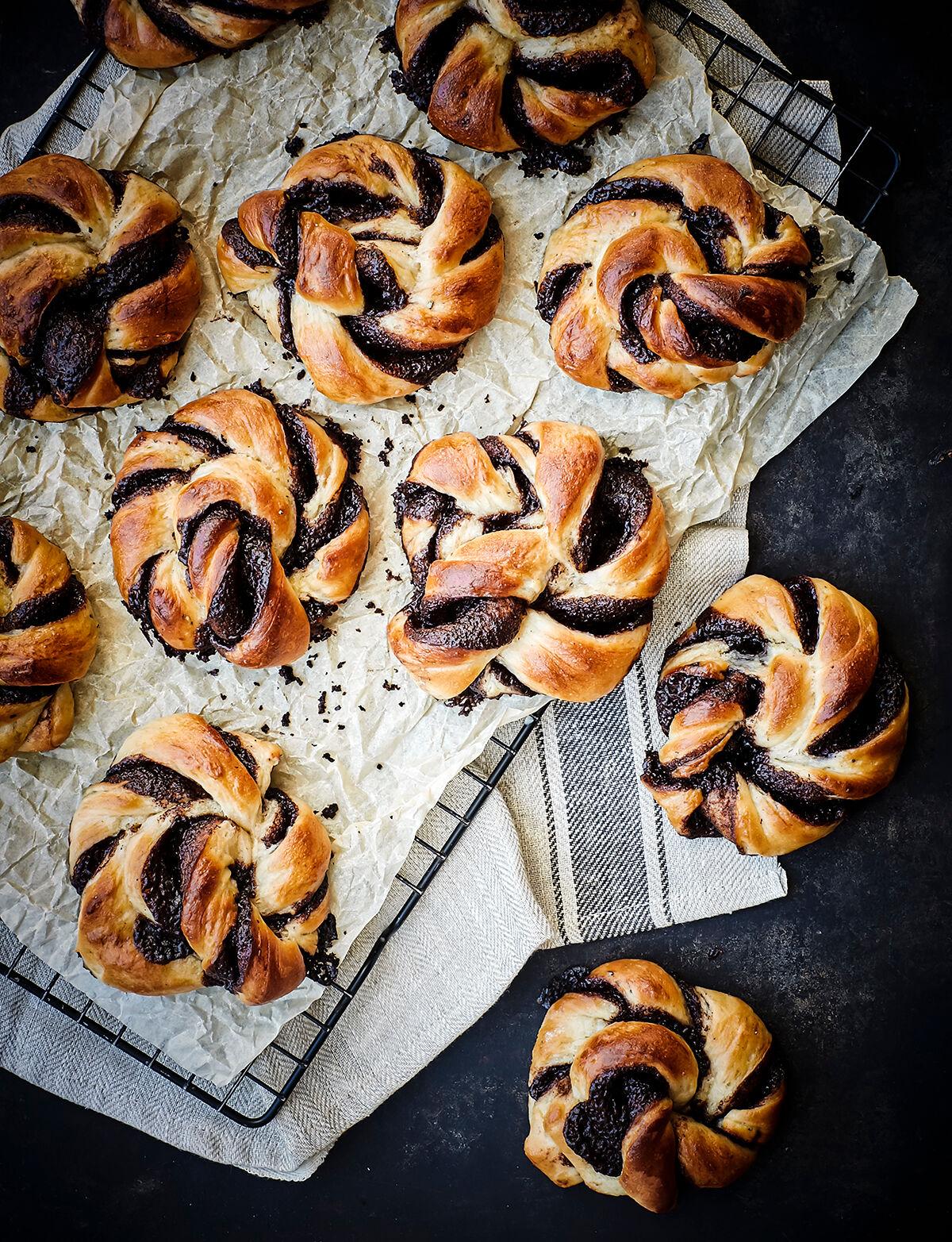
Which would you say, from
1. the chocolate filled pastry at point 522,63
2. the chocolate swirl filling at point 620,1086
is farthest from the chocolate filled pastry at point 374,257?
the chocolate swirl filling at point 620,1086

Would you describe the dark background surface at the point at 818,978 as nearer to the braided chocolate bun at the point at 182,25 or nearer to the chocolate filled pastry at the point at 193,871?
the braided chocolate bun at the point at 182,25

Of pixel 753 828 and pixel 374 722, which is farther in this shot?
pixel 374 722

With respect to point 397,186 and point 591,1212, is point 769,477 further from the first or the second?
point 591,1212

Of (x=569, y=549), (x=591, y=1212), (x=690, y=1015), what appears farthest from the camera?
(x=591, y=1212)

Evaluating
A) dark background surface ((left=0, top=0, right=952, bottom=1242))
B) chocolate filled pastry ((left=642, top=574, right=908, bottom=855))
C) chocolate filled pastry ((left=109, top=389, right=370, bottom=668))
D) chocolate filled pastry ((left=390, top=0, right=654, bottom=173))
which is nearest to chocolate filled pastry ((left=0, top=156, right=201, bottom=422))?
chocolate filled pastry ((left=109, top=389, right=370, bottom=668))

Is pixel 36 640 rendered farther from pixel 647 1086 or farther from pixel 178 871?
pixel 647 1086

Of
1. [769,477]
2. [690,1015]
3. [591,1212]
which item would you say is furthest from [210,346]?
[591,1212]
